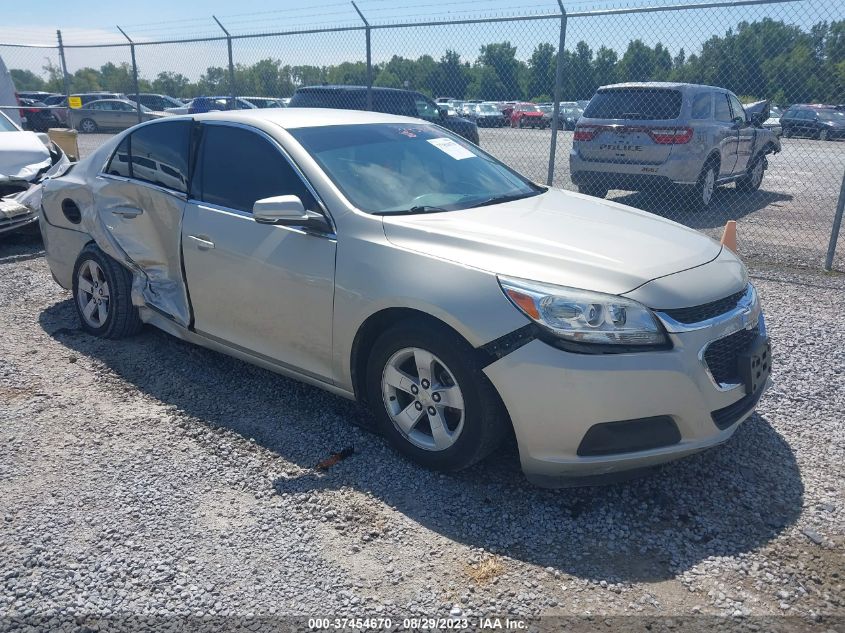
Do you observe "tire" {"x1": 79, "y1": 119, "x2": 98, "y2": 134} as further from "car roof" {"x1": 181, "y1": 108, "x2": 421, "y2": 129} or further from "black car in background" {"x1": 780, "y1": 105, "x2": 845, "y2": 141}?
"car roof" {"x1": 181, "y1": 108, "x2": 421, "y2": 129}

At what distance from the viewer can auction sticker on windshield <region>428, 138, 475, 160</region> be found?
14.5 ft

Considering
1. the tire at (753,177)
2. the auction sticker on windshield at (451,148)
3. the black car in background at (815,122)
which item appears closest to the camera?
the auction sticker on windshield at (451,148)

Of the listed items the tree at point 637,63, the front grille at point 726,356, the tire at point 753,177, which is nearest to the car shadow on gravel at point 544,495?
the front grille at point 726,356

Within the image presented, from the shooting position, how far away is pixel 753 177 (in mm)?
12406

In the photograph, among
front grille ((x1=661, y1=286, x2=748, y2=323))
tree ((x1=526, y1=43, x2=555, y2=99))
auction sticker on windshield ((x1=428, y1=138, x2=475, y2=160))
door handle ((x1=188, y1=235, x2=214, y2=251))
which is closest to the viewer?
front grille ((x1=661, y1=286, x2=748, y2=323))

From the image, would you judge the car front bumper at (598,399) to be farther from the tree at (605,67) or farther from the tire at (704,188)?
the tire at (704,188)

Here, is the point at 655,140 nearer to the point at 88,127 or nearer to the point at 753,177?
the point at 753,177

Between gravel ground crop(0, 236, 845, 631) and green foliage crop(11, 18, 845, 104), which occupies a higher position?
green foliage crop(11, 18, 845, 104)

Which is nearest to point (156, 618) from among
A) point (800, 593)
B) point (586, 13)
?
point (800, 593)

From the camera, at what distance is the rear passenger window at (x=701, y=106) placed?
990 cm

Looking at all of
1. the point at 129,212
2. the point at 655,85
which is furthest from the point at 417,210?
the point at 655,85

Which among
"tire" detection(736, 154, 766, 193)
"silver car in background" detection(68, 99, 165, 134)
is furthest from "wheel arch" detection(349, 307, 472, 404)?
"silver car in background" detection(68, 99, 165, 134)

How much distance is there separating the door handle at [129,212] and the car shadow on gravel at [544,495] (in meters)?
1.24

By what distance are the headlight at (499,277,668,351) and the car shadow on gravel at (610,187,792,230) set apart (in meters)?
7.17
